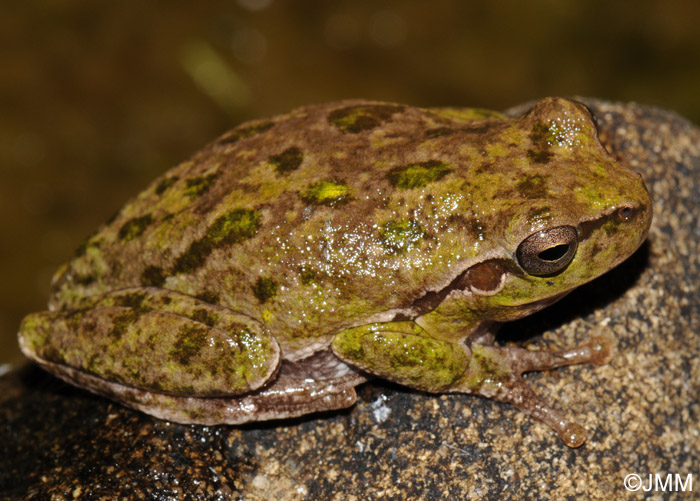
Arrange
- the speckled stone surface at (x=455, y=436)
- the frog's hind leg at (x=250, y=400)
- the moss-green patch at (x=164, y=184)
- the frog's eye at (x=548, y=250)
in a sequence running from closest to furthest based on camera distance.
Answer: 1. the frog's eye at (x=548, y=250)
2. the speckled stone surface at (x=455, y=436)
3. the frog's hind leg at (x=250, y=400)
4. the moss-green patch at (x=164, y=184)

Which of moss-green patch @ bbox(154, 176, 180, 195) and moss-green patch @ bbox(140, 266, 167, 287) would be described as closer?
moss-green patch @ bbox(140, 266, 167, 287)

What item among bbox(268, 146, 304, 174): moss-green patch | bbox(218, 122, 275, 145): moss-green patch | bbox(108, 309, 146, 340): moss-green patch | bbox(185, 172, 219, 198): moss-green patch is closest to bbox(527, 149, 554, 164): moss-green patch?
bbox(268, 146, 304, 174): moss-green patch

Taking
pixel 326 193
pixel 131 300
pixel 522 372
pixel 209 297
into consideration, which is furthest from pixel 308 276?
pixel 522 372

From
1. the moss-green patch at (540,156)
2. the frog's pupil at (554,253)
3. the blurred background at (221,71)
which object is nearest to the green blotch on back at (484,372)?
the frog's pupil at (554,253)

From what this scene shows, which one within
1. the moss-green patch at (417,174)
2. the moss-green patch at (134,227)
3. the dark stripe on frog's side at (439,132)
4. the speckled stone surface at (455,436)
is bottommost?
the speckled stone surface at (455,436)

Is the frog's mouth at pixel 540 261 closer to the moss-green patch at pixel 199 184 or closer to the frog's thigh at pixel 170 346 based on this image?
the frog's thigh at pixel 170 346

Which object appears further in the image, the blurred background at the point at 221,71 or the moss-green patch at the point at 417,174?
the blurred background at the point at 221,71

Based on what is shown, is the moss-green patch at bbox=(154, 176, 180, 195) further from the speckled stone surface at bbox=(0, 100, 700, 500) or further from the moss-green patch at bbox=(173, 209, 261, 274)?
the speckled stone surface at bbox=(0, 100, 700, 500)

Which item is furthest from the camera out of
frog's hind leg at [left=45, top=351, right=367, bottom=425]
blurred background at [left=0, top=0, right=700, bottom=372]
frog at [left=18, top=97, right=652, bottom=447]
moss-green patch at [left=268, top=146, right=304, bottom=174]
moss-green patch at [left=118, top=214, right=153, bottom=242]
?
blurred background at [left=0, top=0, right=700, bottom=372]
